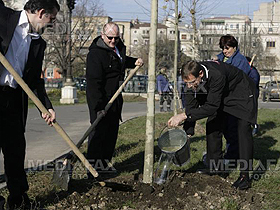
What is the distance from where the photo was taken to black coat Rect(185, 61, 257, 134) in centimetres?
516

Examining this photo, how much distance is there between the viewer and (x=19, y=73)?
4.16m

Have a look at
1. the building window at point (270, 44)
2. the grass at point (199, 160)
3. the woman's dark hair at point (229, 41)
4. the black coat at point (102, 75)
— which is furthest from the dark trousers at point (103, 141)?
the building window at point (270, 44)

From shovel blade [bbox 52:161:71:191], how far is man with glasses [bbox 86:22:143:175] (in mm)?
713

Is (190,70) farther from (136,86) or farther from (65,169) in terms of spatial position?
(136,86)

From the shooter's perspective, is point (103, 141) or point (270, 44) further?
point (270, 44)

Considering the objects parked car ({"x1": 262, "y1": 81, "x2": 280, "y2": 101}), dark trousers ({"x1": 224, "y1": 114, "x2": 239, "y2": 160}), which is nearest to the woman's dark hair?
dark trousers ({"x1": 224, "y1": 114, "x2": 239, "y2": 160})

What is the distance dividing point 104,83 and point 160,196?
166cm

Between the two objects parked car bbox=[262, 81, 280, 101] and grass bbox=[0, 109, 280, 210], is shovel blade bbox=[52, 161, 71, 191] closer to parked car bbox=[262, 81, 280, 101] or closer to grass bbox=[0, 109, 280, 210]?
grass bbox=[0, 109, 280, 210]

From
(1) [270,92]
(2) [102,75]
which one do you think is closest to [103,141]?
(2) [102,75]

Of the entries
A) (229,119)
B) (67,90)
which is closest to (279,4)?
(67,90)

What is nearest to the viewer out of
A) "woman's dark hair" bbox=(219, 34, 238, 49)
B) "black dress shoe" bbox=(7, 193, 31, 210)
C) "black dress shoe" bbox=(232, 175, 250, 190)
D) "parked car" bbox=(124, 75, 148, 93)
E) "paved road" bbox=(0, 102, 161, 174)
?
"black dress shoe" bbox=(7, 193, 31, 210)

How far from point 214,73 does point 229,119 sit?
1.42 metres

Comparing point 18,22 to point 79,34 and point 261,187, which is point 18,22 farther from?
point 79,34

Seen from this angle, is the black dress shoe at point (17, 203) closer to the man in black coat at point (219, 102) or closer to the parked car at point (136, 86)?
the man in black coat at point (219, 102)
